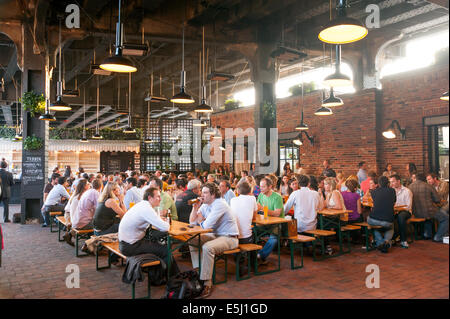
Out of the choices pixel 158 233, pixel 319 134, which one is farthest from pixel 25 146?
pixel 319 134

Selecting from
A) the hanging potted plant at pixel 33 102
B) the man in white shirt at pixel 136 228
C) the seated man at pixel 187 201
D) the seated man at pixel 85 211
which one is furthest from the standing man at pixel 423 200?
the hanging potted plant at pixel 33 102

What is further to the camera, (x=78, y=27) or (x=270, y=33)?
(x=270, y=33)

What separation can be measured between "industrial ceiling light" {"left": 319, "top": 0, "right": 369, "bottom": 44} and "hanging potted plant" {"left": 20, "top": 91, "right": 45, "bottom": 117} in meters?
7.61

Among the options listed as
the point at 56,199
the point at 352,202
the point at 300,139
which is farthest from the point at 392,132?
the point at 56,199

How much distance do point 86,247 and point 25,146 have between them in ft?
14.5

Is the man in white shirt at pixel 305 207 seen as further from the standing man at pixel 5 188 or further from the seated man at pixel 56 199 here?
the standing man at pixel 5 188

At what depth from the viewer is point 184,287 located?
3.94m

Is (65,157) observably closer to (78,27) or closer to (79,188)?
(78,27)

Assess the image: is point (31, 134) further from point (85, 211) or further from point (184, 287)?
point (184, 287)

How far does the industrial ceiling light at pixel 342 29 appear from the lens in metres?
3.54

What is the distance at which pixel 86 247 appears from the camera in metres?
6.16

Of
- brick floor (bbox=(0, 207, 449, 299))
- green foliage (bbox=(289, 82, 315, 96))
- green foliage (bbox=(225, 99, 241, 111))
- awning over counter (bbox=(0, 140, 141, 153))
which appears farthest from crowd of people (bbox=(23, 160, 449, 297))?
awning over counter (bbox=(0, 140, 141, 153))

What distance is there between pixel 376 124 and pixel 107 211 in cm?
811
